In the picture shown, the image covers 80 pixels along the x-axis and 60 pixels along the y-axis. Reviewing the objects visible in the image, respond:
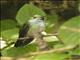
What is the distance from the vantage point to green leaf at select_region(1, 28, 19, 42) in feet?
2.20

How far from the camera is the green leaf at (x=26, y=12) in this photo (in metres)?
0.66

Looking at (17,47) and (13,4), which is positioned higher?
(13,4)

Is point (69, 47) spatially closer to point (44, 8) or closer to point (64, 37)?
point (64, 37)

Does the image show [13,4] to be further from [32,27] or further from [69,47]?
[69,47]

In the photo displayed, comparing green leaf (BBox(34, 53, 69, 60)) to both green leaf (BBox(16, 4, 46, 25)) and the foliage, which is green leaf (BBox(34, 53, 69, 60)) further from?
green leaf (BBox(16, 4, 46, 25))

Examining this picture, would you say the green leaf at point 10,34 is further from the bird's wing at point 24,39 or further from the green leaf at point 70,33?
the green leaf at point 70,33

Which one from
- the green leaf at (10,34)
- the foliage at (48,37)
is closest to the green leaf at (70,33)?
the foliage at (48,37)

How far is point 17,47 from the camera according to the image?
0.65 meters

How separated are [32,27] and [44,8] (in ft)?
0.24

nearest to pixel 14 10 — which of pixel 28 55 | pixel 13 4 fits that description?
pixel 13 4

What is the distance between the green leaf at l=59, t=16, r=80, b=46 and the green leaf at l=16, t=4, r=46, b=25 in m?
0.07

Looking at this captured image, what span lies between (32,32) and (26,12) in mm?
57

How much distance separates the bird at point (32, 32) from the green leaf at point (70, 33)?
2.0 inches

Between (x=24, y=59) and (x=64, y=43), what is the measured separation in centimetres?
12
